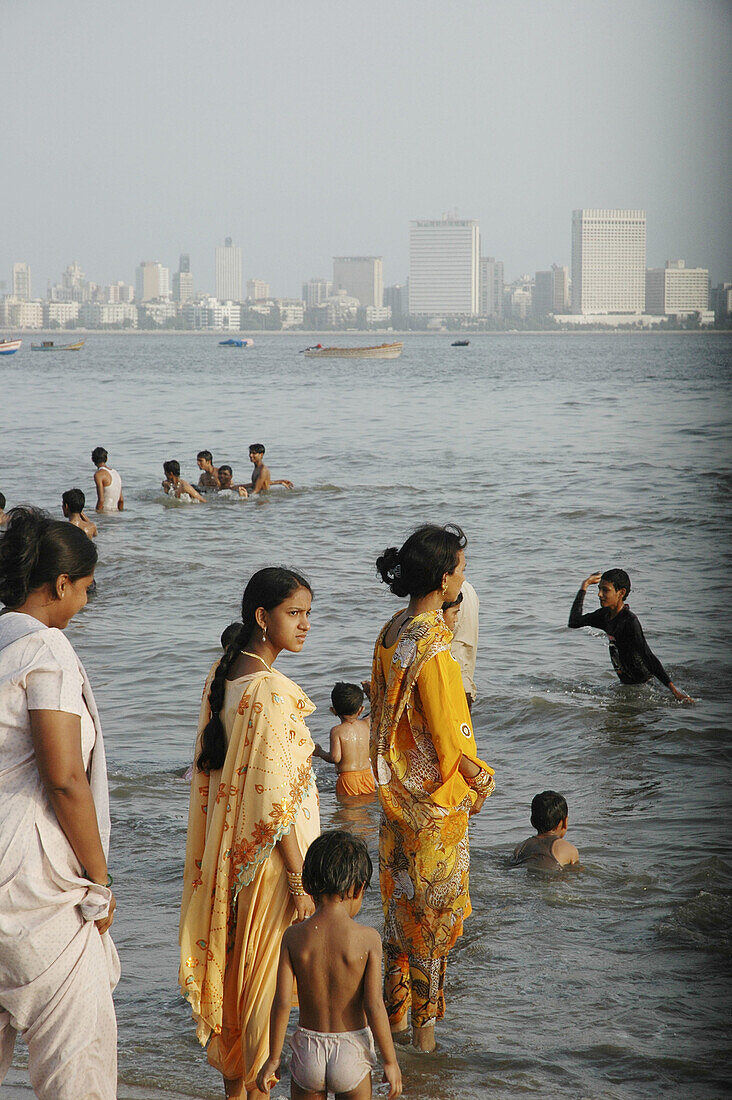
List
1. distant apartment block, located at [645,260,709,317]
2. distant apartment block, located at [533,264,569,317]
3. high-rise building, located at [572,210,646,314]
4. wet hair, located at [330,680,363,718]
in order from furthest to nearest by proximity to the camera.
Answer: distant apartment block, located at [533,264,569,317] → wet hair, located at [330,680,363,718] → high-rise building, located at [572,210,646,314] → distant apartment block, located at [645,260,709,317]

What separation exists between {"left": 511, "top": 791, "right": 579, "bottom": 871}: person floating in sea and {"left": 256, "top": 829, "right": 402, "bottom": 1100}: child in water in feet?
8.55

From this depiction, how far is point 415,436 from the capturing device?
33.4 meters

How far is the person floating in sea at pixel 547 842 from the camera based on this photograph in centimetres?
541

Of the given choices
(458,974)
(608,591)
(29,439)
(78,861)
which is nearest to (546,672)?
(608,591)

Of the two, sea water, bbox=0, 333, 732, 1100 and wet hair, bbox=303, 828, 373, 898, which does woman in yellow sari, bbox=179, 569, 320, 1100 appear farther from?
sea water, bbox=0, 333, 732, 1100

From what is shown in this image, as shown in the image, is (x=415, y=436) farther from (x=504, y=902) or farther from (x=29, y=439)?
(x=504, y=902)

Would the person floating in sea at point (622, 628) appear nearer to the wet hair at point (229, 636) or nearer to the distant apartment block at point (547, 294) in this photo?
the wet hair at point (229, 636)

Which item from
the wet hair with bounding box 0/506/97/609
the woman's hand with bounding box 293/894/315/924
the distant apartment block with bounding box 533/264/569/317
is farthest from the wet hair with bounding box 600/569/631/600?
the distant apartment block with bounding box 533/264/569/317

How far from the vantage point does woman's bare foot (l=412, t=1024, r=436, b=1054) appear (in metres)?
3.78

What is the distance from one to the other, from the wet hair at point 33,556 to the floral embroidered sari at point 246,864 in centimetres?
63

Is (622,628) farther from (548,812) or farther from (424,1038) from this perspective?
(424,1038)

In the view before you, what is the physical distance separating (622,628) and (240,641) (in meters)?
5.18

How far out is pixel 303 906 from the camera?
121 inches

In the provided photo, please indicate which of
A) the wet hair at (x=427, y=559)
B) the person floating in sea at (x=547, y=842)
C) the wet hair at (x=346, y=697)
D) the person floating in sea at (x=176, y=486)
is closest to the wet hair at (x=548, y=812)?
the person floating in sea at (x=547, y=842)
